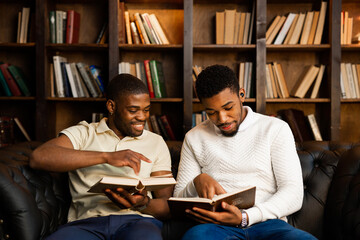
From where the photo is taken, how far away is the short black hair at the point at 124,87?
1885mm

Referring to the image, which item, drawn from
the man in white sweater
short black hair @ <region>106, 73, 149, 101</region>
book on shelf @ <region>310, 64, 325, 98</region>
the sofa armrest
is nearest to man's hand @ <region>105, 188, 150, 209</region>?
the man in white sweater

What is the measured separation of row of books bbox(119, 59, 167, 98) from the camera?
3064mm

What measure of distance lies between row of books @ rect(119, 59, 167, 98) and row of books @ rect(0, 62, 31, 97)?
854 mm

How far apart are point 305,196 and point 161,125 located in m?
1.52

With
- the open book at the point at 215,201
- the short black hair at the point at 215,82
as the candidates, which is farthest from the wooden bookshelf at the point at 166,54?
the open book at the point at 215,201

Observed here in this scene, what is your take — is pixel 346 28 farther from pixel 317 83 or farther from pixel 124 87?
pixel 124 87

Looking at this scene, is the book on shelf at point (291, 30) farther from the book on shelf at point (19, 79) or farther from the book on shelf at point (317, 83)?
the book on shelf at point (19, 79)

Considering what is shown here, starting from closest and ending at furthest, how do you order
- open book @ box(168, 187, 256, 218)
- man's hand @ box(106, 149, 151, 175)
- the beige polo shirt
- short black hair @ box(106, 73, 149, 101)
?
1. open book @ box(168, 187, 256, 218)
2. man's hand @ box(106, 149, 151, 175)
3. the beige polo shirt
4. short black hair @ box(106, 73, 149, 101)

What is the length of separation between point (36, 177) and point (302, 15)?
2412mm

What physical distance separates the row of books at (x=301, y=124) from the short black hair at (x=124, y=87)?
154cm

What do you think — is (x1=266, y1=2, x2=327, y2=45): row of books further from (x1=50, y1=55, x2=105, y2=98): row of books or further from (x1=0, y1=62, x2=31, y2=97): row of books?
(x1=0, y1=62, x2=31, y2=97): row of books

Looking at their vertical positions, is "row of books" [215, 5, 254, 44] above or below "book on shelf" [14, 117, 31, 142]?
above

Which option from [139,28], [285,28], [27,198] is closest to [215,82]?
[27,198]

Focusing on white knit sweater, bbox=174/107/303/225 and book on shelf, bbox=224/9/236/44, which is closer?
white knit sweater, bbox=174/107/303/225
